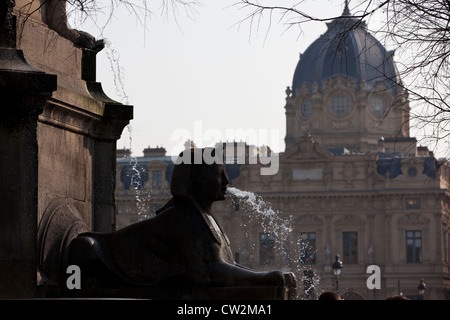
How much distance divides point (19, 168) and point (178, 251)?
124 cm

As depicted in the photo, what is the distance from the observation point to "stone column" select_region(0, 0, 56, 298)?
998 centimetres

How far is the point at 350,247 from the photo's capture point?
103 m

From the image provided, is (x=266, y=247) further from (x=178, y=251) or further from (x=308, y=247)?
(x=178, y=251)

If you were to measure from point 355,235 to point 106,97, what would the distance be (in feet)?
302

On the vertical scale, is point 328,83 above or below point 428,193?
above

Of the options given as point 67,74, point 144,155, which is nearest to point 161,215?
point 67,74

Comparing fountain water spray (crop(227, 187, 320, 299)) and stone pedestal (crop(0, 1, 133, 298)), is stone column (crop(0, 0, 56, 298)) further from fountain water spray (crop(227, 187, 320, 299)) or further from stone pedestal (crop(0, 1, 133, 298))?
fountain water spray (crop(227, 187, 320, 299))

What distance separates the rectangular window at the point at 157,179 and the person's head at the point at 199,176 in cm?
9199

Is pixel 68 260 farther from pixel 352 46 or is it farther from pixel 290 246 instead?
pixel 352 46

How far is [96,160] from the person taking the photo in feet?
37.4

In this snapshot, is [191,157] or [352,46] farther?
[352,46]

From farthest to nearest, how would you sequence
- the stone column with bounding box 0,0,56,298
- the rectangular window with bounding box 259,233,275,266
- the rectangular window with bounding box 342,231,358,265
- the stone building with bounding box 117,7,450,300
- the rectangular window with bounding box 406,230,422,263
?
the rectangular window with bounding box 259,233,275,266
the rectangular window with bounding box 342,231,358,265
the rectangular window with bounding box 406,230,422,263
the stone building with bounding box 117,7,450,300
the stone column with bounding box 0,0,56,298

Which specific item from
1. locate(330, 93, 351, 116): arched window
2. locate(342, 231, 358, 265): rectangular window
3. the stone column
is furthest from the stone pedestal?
locate(330, 93, 351, 116): arched window

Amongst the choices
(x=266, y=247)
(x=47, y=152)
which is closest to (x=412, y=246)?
(x=266, y=247)
